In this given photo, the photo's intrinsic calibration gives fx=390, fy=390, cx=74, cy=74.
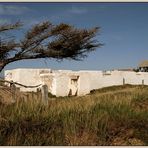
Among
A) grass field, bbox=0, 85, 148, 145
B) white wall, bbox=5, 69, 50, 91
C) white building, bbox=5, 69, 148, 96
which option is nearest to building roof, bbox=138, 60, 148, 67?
white building, bbox=5, 69, 148, 96

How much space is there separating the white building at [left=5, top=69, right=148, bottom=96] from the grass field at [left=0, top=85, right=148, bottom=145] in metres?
21.6

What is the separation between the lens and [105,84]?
32219 millimetres

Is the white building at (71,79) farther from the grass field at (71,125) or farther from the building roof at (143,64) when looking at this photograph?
the grass field at (71,125)

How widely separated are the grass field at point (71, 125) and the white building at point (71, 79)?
21561 mm

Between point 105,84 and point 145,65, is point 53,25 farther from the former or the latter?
point 145,65

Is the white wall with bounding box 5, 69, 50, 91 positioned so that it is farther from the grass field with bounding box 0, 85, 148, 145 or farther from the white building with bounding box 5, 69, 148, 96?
the grass field with bounding box 0, 85, 148, 145

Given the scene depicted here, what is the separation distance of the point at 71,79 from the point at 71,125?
23.4 meters

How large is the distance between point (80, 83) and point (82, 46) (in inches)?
655

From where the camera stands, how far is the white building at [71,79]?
29266 mm

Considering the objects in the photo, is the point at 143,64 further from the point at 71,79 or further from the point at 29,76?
the point at 29,76

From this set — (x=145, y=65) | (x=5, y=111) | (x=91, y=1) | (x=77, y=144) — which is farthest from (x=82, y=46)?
(x=145, y=65)

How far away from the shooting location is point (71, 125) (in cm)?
645

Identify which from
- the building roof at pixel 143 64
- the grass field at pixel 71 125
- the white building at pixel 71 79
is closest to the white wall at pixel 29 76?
the white building at pixel 71 79

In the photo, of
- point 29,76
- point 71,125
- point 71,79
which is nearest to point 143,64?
point 71,79
